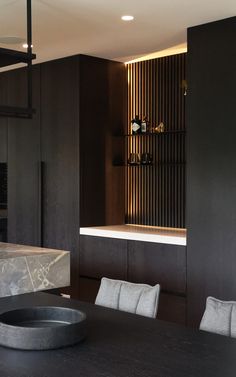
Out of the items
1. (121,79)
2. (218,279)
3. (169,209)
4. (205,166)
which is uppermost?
(121,79)

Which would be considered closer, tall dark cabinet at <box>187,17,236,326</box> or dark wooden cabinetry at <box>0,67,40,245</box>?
tall dark cabinet at <box>187,17,236,326</box>

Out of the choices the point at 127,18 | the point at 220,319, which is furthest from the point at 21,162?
the point at 220,319

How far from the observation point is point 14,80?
5.97m

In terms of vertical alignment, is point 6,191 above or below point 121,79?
below

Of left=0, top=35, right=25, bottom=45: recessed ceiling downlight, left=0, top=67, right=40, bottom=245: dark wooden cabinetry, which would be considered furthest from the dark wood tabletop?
left=0, top=67, right=40, bottom=245: dark wooden cabinetry

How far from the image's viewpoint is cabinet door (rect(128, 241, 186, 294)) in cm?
446

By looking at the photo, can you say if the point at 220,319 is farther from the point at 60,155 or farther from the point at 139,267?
the point at 60,155

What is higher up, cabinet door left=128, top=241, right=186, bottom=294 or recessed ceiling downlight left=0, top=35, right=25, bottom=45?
recessed ceiling downlight left=0, top=35, right=25, bottom=45

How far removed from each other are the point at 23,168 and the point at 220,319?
12.9ft

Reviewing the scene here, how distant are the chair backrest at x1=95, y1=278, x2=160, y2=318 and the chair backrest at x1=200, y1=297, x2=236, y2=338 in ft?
1.17

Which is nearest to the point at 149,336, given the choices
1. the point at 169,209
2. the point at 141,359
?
the point at 141,359

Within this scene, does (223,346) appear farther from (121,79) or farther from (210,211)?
(121,79)

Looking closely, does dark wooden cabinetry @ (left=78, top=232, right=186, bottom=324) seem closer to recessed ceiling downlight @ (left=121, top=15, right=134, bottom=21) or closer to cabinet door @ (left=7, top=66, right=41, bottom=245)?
cabinet door @ (left=7, top=66, right=41, bottom=245)

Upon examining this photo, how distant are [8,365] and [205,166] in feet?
9.10
